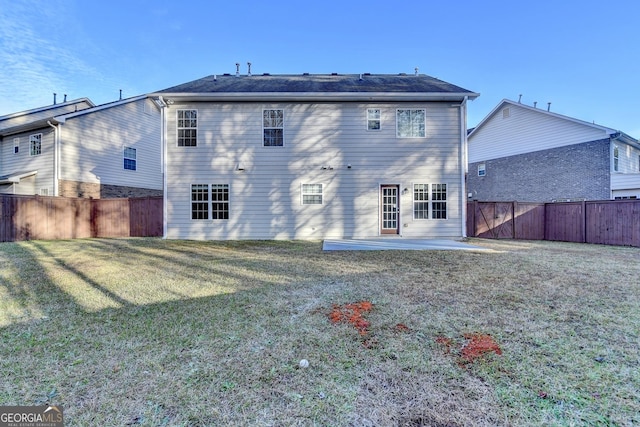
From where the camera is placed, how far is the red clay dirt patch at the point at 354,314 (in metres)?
3.12

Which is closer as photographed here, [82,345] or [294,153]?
[82,345]

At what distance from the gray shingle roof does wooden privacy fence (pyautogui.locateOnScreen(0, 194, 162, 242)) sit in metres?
5.69

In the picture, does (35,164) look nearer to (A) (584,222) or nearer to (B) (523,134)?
(A) (584,222)

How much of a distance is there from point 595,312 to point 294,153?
952 cm

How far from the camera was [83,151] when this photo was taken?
13.7 metres

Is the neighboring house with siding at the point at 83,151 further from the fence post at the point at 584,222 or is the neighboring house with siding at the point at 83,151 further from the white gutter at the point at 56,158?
the fence post at the point at 584,222

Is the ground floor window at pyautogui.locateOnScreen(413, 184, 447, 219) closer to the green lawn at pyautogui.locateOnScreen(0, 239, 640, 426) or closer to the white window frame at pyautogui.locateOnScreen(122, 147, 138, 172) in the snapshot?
the green lawn at pyautogui.locateOnScreen(0, 239, 640, 426)

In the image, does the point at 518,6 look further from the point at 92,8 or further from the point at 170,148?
the point at 92,8

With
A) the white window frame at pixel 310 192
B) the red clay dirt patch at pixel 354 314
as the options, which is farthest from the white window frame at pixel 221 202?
the red clay dirt patch at pixel 354 314

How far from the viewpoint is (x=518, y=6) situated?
12039mm

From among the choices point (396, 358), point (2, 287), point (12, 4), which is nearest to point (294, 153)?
point (2, 287)

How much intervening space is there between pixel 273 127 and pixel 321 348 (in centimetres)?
981

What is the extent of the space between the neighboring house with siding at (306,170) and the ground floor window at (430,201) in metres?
0.04

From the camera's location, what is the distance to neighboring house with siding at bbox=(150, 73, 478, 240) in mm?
10961
